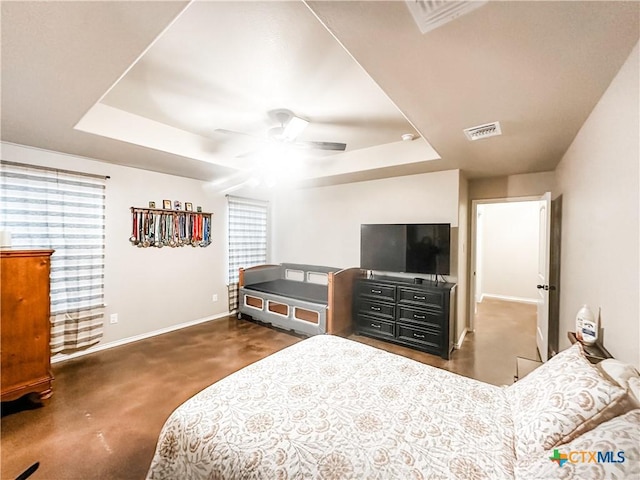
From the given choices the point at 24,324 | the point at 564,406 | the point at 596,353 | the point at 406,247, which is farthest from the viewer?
the point at 406,247

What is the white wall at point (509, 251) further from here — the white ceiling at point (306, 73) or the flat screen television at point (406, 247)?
the white ceiling at point (306, 73)

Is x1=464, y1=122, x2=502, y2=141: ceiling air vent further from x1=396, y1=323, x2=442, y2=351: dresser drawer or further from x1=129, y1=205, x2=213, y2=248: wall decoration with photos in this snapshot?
x1=129, y1=205, x2=213, y2=248: wall decoration with photos

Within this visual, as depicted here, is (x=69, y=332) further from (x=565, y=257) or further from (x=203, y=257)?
(x=565, y=257)

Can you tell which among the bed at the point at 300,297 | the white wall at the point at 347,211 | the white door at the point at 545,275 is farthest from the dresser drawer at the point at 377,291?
the white door at the point at 545,275

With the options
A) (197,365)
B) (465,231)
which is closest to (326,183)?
(465,231)

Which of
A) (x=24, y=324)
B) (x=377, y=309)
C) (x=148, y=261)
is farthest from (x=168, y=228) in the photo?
(x=377, y=309)

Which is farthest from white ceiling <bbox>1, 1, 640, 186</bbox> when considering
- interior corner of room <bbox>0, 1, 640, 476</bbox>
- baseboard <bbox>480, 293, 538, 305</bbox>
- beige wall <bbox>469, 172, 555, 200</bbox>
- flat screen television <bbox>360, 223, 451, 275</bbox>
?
baseboard <bbox>480, 293, 538, 305</bbox>

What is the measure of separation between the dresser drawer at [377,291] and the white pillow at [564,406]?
234 cm

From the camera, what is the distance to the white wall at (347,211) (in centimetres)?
372

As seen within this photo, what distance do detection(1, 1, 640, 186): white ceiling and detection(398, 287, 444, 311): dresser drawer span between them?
1622 millimetres

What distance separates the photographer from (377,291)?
12.2 feet

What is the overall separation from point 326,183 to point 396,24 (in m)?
3.47

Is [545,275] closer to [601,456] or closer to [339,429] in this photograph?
[601,456]

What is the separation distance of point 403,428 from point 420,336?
2422mm
